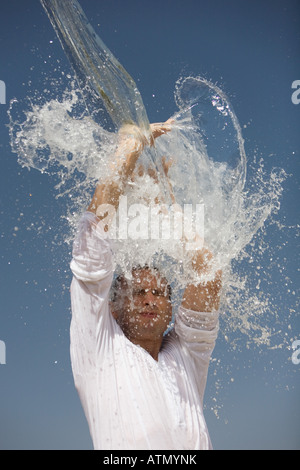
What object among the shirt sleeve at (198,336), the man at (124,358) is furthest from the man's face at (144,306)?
the shirt sleeve at (198,336)

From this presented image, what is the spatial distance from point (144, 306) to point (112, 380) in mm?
514

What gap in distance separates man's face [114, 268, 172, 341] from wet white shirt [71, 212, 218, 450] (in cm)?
14

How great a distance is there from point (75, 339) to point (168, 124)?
1.55 m

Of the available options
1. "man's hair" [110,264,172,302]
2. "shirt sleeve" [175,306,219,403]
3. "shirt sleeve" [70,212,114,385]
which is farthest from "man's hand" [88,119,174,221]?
"shirt sleeve" [175,306,219,403]

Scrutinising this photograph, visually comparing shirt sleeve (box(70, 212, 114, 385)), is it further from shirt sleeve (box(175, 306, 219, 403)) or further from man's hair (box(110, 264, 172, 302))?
shirt sleeve (box(175, 306, 219, 403))

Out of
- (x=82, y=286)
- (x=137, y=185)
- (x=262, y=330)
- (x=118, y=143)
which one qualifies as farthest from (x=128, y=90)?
(x=262, y=330)

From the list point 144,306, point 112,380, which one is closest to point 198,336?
point 144,306

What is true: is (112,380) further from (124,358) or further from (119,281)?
(119,281)

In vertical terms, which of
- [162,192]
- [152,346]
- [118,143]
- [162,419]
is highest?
[118,143]

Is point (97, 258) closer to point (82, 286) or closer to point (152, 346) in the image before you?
point (82, 286)

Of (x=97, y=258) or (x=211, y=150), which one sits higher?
(x=211, y=150)

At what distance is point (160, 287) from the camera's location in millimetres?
3076

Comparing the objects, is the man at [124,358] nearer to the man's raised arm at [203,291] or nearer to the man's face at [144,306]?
the man's face at [144,306]

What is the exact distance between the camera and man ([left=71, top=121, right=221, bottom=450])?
258 cm
